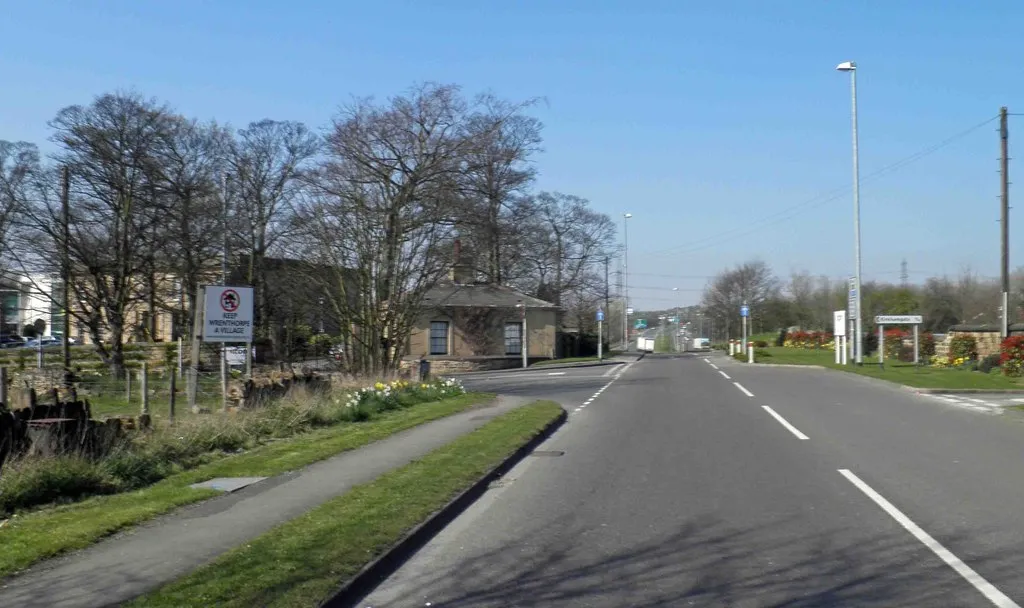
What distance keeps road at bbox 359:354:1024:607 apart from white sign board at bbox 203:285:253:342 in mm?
6697

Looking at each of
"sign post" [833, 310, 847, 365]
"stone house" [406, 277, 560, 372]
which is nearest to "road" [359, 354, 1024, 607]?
"sign post" [833, 310, 847, 365]

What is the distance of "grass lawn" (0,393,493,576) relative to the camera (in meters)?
7.89

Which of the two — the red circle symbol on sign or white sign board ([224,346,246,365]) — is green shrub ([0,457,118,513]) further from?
white sign board ([224,346,246,365])

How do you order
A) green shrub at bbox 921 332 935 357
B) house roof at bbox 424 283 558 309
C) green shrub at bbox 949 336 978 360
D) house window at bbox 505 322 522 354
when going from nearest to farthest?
green shrub at bbox 949 336 978 360
green shrub at bbox 921 332 935 357
house roof at bbox 424 283 558 309
house window at bbox 505 322 522 354

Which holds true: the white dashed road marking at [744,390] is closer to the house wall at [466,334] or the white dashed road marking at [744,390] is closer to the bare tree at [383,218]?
the bare tree at [383,218]

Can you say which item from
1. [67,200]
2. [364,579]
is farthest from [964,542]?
[67,200]

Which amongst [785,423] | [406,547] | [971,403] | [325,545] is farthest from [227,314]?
[971,403]

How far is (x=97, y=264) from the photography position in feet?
115

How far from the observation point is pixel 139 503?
10023mm

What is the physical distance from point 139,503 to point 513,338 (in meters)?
48.3

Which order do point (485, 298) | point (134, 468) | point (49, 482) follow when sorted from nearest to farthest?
point (49, 482)
point (134, 468)
point (485, 298)

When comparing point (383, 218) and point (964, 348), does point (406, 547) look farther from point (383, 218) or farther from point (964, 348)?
point (964, 348)

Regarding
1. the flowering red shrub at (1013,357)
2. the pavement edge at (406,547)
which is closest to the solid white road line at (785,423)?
the pavement edge at (406,547)

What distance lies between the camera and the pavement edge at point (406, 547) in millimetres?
A: 6797
